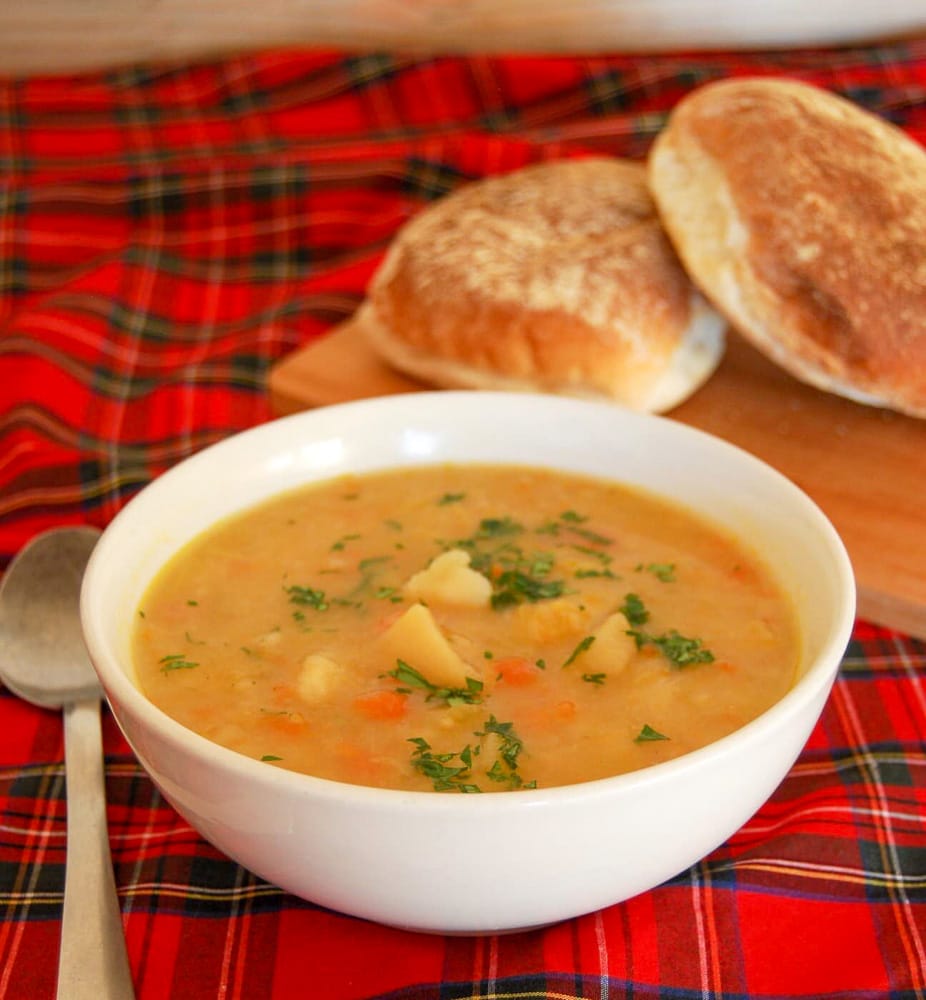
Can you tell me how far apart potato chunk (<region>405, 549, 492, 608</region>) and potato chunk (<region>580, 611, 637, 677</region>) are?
7.0 inches

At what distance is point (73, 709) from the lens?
6.43ft

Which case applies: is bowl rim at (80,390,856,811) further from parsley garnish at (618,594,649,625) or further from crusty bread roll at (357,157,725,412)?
crusty bread roll at (357,157,725,412)

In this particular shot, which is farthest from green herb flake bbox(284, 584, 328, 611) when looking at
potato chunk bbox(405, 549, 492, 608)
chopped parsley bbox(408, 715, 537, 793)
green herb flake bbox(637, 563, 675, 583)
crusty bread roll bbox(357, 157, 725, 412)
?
crusty bread roll bbox(357, 157, 725, 412)

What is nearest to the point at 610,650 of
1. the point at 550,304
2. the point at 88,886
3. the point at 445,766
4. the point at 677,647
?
the point at 677,647

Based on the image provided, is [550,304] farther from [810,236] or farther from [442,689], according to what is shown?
[442,689]

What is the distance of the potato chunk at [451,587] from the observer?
1788 mm

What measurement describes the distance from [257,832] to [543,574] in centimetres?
64

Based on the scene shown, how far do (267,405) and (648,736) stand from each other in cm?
168

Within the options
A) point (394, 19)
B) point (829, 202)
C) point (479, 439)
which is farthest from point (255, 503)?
point (394, 19)

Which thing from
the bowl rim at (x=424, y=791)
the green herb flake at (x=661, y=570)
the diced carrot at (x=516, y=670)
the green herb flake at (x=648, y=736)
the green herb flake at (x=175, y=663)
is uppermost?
the bowl rim at (x=424, y=791)

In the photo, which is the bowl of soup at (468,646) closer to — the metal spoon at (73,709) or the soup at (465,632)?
the soup at (465,632)

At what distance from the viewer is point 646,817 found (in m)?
1.34

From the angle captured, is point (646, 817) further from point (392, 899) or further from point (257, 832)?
point (257, 832)

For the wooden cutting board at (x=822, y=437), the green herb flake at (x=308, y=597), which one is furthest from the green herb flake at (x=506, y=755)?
the wooden cutting board at (x=822, y=437)
